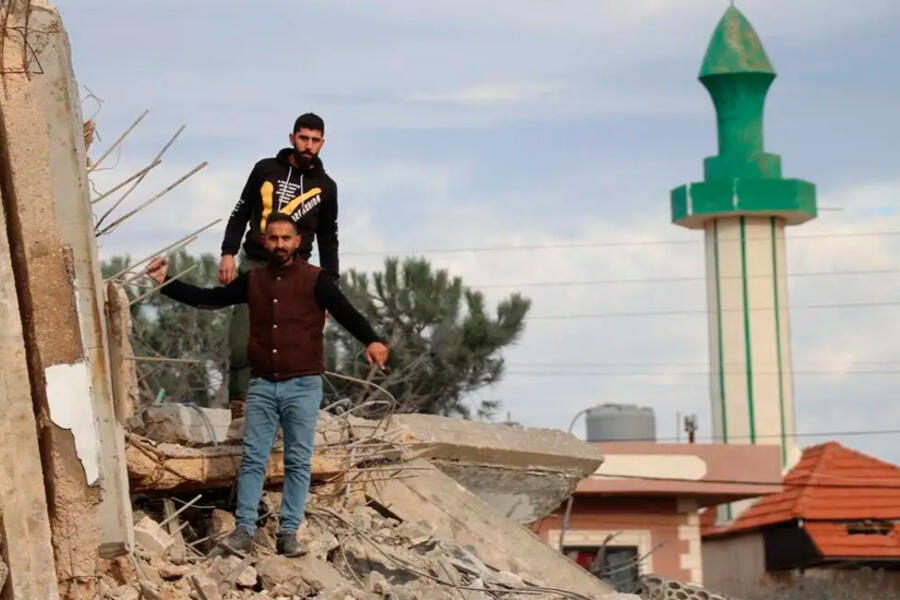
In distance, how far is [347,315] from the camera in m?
8.88

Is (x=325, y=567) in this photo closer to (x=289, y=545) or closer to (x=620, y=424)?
(x=289, y=545)

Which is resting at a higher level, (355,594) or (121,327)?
(121,327)

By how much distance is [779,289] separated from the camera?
4147cm

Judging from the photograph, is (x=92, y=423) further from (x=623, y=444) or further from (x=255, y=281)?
(x=623, y=444)

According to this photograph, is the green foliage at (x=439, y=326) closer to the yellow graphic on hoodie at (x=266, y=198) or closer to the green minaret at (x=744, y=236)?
the green minaret at (x=744, y=236)

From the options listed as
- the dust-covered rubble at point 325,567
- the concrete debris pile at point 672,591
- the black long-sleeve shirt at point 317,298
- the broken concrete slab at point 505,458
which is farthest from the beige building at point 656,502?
the black long-sleeve shirt at point 317,298

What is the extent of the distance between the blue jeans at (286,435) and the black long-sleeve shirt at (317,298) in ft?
0.94

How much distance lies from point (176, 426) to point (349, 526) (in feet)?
2.89

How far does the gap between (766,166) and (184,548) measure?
33.8 metres

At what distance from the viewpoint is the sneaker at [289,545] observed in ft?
28.6

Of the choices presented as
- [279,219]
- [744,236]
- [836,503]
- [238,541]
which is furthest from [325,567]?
[744,236]

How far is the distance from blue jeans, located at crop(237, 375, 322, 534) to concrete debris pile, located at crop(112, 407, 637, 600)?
21 centimetres

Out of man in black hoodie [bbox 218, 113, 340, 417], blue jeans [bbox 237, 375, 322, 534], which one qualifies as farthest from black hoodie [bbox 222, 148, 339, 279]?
blue jeans [bbox 237, 375, 322, 534]

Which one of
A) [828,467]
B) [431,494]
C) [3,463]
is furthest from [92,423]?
[828,467]
